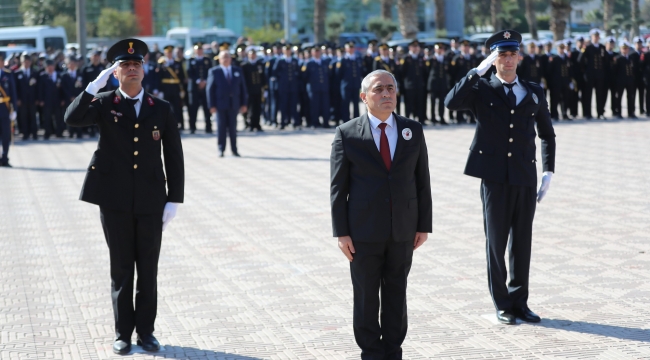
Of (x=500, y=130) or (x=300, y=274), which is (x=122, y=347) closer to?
(x=300, y=274)

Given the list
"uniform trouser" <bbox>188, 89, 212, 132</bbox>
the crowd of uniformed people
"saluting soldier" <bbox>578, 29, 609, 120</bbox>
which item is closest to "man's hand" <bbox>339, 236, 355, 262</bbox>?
the crowd of uniformed people

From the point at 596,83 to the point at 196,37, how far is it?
2601cm

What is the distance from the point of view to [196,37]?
146 feet

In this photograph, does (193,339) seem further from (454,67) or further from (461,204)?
(454,67)

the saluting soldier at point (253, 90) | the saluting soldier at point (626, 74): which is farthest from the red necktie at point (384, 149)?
the saluting soldier at point (626, 74)

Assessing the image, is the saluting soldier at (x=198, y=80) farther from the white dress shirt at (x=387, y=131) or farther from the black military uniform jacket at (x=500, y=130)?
the white dress shirt at (x=387, y=131)

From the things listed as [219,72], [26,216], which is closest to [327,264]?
[26,216]

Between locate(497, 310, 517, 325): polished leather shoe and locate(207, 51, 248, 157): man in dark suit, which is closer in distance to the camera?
locate(497, 310, 517, 325): polished leather shoe

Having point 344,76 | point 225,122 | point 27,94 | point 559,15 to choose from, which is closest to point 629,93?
point 344,76

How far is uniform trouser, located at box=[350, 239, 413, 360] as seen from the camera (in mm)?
5410

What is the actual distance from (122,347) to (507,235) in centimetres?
283

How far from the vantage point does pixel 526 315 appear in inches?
263

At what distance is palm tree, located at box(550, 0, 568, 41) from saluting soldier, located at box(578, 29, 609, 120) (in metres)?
11.0

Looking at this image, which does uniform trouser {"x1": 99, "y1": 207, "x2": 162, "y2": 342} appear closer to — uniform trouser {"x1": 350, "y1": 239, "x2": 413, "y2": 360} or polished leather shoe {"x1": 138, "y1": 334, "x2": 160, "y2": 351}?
polished leather shoe {"x1": 138, "y1": 334, "x2": 160, "y2": 351}
